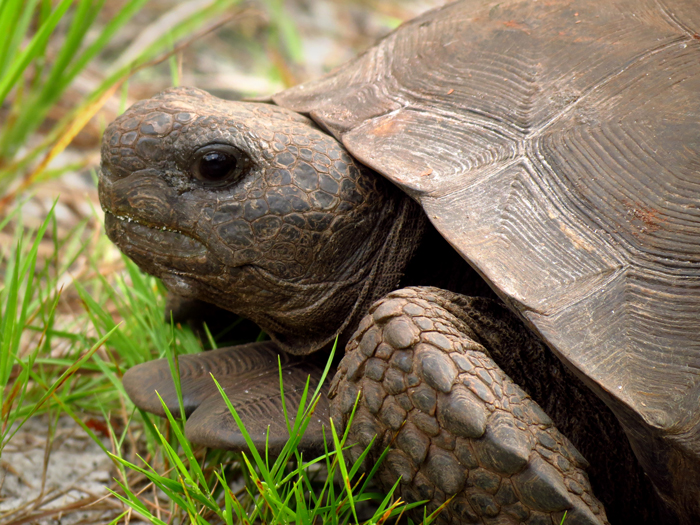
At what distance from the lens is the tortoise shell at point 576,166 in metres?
1.49

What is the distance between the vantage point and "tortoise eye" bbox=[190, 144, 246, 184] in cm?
186

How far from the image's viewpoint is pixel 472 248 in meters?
1.59

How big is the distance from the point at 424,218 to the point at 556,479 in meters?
0.82

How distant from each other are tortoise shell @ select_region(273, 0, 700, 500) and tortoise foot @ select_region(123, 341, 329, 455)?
2.21 feet

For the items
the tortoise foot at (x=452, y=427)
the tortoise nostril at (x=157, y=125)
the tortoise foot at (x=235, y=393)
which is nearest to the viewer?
the tortoise foot at (x=452, y=427)

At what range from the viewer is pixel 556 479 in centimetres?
144

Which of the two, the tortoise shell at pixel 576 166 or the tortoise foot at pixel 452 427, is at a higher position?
the tortoise shell at pixel 576 166

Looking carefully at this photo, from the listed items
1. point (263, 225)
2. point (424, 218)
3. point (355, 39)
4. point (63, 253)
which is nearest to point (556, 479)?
point (424, 218)

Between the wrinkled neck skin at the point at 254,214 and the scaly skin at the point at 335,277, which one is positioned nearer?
the scaly skin at the point at 335,277

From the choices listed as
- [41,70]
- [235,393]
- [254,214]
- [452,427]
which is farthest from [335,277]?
[41,70]

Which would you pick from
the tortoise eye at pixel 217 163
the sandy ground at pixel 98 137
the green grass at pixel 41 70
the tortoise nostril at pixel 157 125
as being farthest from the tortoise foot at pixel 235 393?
the green grass at pixel 41 70

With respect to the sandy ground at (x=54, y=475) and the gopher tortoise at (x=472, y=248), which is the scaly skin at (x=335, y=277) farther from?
the sandy ground at (x=54, y=475)

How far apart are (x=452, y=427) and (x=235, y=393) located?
2.46 feet

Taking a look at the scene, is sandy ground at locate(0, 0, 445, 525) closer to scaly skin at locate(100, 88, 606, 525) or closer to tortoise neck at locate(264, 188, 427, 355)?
scaly skin at locate(100, 88, 606, 525)
